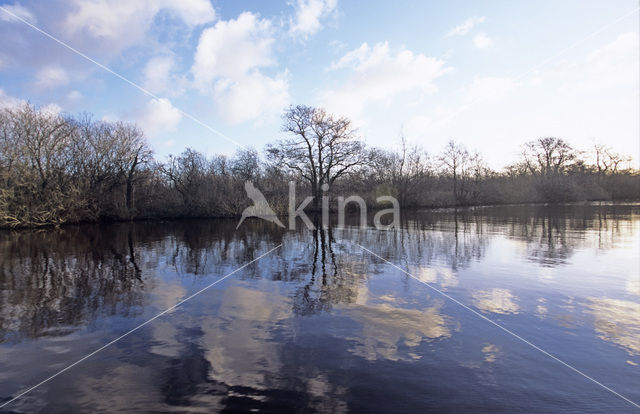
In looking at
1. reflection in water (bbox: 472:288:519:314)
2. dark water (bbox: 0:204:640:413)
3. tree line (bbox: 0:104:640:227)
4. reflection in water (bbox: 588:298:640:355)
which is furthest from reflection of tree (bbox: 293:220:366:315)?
tree line (bbox: 0:104:640:227)

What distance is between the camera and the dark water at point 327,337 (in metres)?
A: 3.17

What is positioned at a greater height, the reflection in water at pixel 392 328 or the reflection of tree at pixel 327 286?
the reflection of tree at pixel 327 286

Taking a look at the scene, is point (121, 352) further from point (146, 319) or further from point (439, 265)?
point (439, 265)

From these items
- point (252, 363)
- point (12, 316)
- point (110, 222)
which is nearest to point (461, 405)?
point (252, 363)

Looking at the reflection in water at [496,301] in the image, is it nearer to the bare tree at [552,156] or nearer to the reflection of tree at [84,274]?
the reflection of tree at [84,274]

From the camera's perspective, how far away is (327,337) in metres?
4.43

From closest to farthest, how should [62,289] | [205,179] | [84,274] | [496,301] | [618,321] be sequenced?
[618,321] → [496,301] → [62,289] → [84,274] → [205,179]

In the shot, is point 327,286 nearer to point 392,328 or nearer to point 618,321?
point 392,328

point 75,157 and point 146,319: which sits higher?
point 75,157

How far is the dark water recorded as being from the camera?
3174 mm

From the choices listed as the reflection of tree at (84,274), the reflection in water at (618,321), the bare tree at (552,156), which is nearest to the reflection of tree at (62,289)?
the reflection of tree at (84,274)

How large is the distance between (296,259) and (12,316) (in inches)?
253

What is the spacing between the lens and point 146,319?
5184 mm

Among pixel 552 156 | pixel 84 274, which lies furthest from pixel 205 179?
pixel 552 156
